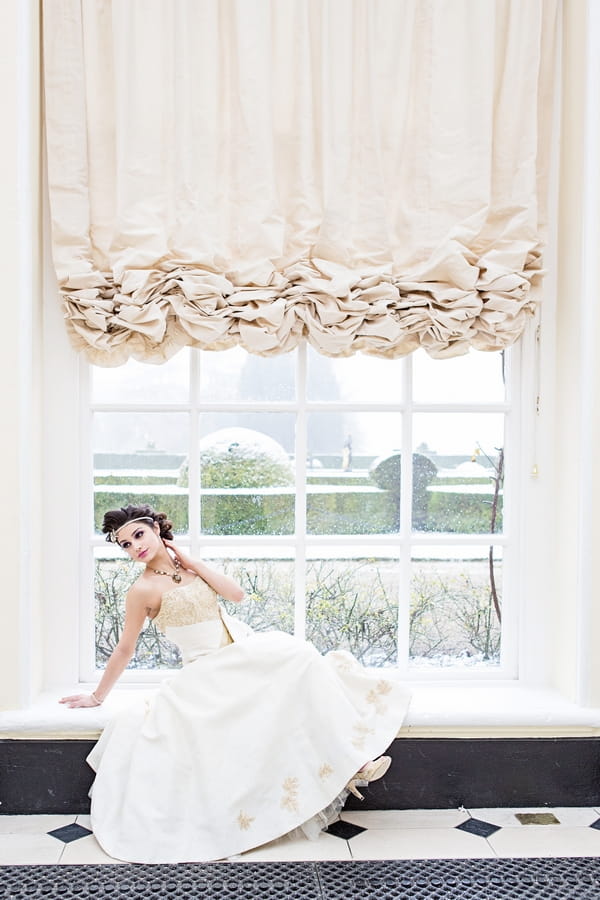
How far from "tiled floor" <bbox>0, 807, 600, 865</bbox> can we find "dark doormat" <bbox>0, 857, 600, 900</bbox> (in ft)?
0.17

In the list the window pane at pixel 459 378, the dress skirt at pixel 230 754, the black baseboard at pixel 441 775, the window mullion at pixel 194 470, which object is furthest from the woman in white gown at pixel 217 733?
the window pane at pixel 459 378

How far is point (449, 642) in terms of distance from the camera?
2.98 metres

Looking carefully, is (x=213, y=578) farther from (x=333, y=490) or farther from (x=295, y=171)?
(x=295, y=171)

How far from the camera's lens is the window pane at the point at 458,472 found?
2.96 meters

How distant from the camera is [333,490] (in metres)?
2.96

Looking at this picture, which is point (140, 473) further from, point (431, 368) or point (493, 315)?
point (493, 315)

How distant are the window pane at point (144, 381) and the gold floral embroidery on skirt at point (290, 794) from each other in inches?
48.1

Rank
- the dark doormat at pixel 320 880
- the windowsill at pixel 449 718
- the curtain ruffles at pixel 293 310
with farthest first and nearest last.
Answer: the curtain ruffles at pixel 293 310 < the windowsill at pixel 449 718 < the dark doormat at pixel 320 880

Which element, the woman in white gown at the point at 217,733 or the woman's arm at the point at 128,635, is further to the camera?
the woman's arm at the point at 128,635

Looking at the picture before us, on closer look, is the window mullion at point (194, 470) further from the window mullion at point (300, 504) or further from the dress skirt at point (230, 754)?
the dress skirt at point (230, 754)

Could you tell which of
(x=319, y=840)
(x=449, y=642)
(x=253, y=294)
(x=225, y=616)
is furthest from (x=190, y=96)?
(x=319, y=840)

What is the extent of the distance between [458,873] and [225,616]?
3.09 ft

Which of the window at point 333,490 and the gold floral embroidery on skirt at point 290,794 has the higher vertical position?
the window at point 333,490

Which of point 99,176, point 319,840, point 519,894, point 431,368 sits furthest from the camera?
point 431,368
